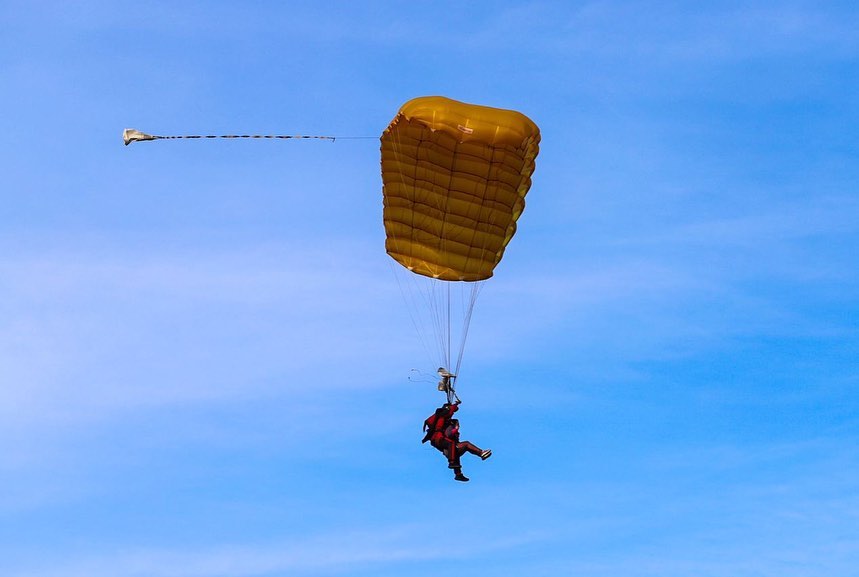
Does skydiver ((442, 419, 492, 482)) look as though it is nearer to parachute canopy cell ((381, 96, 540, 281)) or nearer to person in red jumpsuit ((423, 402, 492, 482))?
person in red jumpsuit ((423, 402, 492, 482))

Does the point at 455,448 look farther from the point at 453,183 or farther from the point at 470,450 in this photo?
the point at 453,183

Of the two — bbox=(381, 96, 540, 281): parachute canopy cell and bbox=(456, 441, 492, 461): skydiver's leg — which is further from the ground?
bbox=(381, 96, 540, 281): parachute canopy cell

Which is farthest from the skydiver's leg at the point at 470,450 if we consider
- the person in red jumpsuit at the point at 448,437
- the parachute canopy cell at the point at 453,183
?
the parachute canopy cell at the point at 453,183

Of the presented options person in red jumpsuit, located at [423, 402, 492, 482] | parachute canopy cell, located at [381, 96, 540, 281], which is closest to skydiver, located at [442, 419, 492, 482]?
person in red jumpsuit, located at [423, 402, 492, 482]

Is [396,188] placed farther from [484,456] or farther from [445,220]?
[484,456]

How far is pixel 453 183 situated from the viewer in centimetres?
3809

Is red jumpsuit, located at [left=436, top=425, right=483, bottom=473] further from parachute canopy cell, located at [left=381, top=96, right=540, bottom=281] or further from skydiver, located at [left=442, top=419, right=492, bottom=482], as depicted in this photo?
parachute canopy cell, located at [left=381, top=96, right=540, bottom=281]

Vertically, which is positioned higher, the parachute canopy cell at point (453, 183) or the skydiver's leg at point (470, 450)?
the parachute canopy cell at point (453, 183)

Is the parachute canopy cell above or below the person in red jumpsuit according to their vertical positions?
above

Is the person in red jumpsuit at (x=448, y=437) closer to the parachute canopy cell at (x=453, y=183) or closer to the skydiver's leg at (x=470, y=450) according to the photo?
the skydiver's leg at (x=470, y=450)

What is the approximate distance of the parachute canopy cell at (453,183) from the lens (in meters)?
37.1

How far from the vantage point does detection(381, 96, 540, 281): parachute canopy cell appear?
3709 centimetres

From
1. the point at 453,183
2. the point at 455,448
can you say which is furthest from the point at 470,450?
the point at 453,183

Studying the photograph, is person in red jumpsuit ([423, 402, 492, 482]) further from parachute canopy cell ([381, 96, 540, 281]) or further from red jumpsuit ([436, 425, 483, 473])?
parachute canopy cell ([381, 96, 540, 281])
